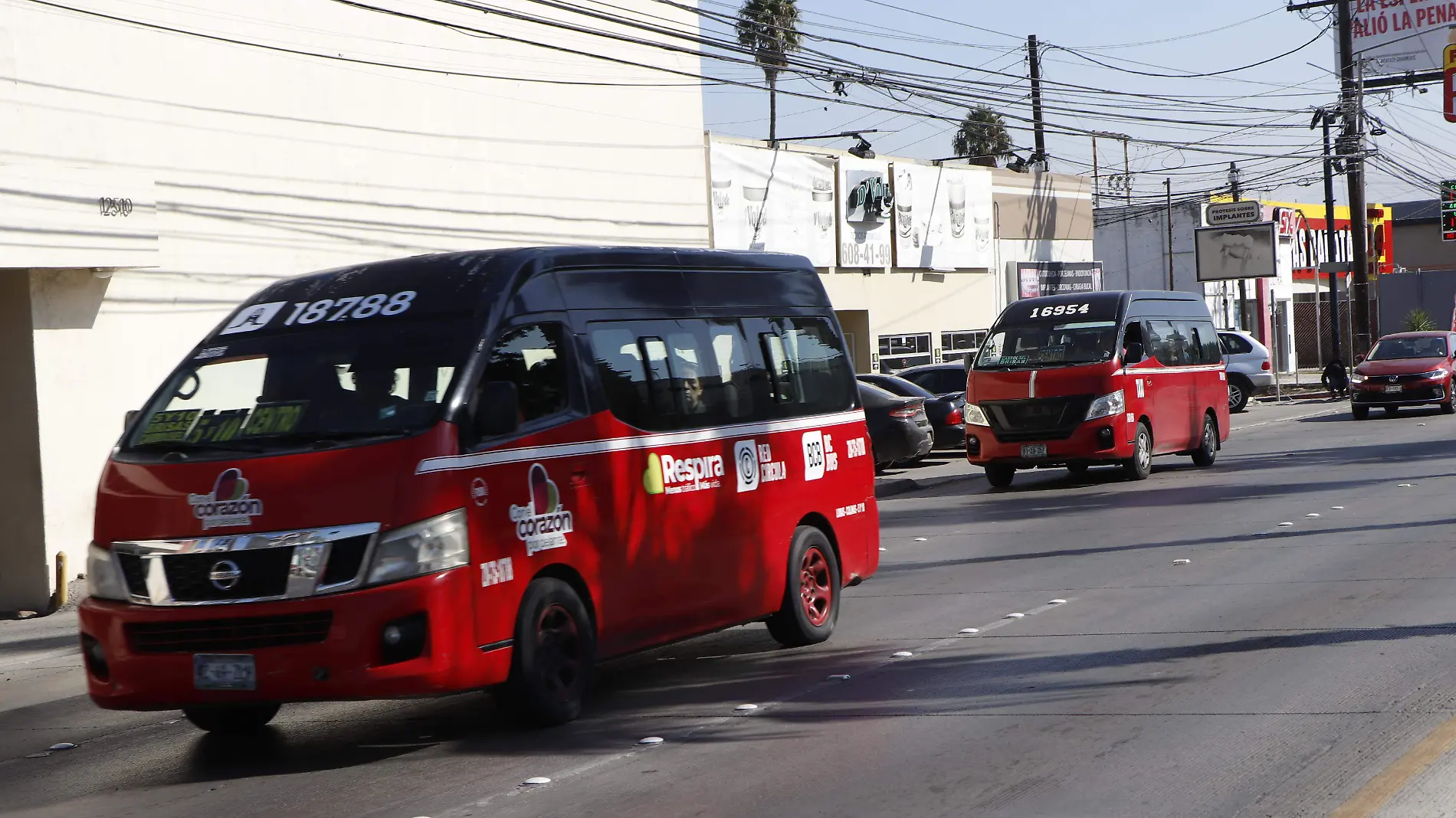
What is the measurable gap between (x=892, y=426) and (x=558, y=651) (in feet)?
48.3

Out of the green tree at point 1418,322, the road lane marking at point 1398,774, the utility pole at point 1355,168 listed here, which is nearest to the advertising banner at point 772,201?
the utility pole at point 1355,168

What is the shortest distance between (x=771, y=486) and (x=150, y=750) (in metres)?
3.70

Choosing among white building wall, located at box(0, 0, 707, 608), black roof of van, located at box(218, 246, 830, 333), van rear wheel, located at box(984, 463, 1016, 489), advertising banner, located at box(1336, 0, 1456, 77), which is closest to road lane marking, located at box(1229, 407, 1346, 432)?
van rear wheel, located at box(984, 463, 1016, 489)

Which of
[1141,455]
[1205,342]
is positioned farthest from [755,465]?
[1205,342]

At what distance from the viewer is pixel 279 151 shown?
18.7m

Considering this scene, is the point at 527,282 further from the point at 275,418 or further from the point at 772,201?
the point at 772,201

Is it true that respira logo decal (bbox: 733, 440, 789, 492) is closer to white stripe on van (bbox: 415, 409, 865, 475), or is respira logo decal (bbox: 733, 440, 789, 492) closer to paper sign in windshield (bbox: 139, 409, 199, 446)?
white stripe on van (bbox: 415, 409, 865, 475)

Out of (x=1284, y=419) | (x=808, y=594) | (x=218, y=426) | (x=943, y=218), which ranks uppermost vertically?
(x=943, y=218)

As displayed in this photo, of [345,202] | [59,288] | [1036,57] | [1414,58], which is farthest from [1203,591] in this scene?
[1414,58]

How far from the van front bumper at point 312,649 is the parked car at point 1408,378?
2732 centimetres

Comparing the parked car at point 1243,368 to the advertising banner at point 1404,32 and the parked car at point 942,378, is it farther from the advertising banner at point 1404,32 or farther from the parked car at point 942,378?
the advertising banner at point 1404,32

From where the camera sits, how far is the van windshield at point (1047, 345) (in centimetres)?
1984

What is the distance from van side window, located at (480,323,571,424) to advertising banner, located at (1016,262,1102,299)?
36.1 m

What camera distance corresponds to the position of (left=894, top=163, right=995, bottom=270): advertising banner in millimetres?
37938
